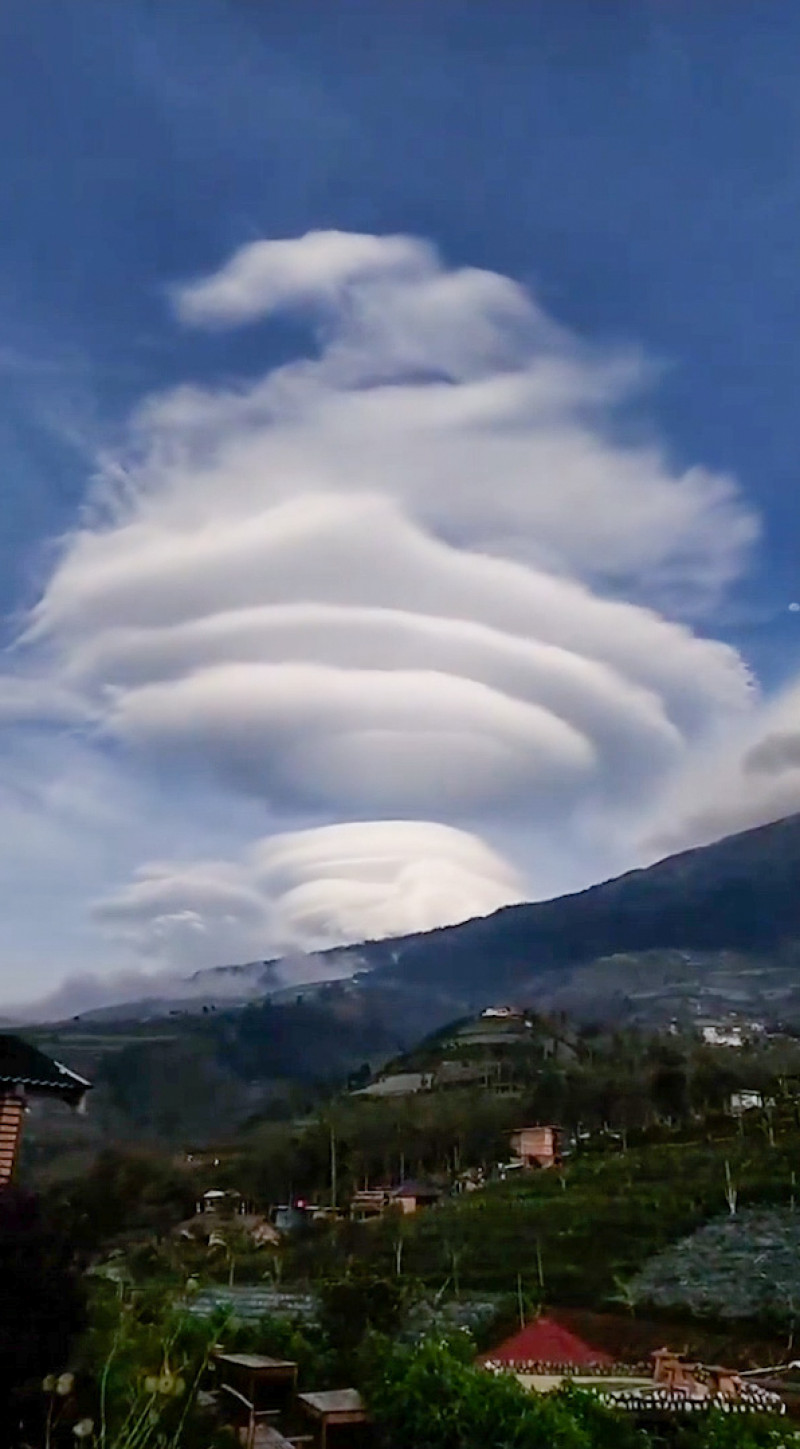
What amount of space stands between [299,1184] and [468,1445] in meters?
3.00

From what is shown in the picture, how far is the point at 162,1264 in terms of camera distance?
9320 mm

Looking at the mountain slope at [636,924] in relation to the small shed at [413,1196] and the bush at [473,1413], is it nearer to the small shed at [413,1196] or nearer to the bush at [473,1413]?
the small shed at [413,1196]

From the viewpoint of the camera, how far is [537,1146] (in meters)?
9.34

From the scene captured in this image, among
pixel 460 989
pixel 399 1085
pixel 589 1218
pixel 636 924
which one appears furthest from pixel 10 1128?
pixel 636 924

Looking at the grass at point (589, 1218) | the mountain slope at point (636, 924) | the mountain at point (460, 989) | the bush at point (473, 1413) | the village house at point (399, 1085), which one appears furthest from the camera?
the mountain slope at point (636, 924)

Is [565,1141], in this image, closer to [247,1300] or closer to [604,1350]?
[604,1350]

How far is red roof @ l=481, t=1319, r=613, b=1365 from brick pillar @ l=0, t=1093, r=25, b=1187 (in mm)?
3201

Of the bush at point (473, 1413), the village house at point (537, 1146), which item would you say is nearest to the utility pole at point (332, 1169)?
the village house at point (537, 1146)

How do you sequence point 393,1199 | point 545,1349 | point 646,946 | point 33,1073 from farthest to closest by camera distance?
point 646,946 → point 393,1199 → point 33,1073 → point 545,1349

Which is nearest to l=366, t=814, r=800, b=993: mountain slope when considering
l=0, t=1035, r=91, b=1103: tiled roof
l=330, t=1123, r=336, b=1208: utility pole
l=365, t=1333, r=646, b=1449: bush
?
l=330, t=1123, r=336, b=1208: utility pole

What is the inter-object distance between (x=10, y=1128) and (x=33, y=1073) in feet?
1.21

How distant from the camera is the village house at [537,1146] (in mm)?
9250

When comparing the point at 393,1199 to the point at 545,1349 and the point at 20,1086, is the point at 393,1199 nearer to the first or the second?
the point at 545,1349

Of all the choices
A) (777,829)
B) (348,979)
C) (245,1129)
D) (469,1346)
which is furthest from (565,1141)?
(777,829)
